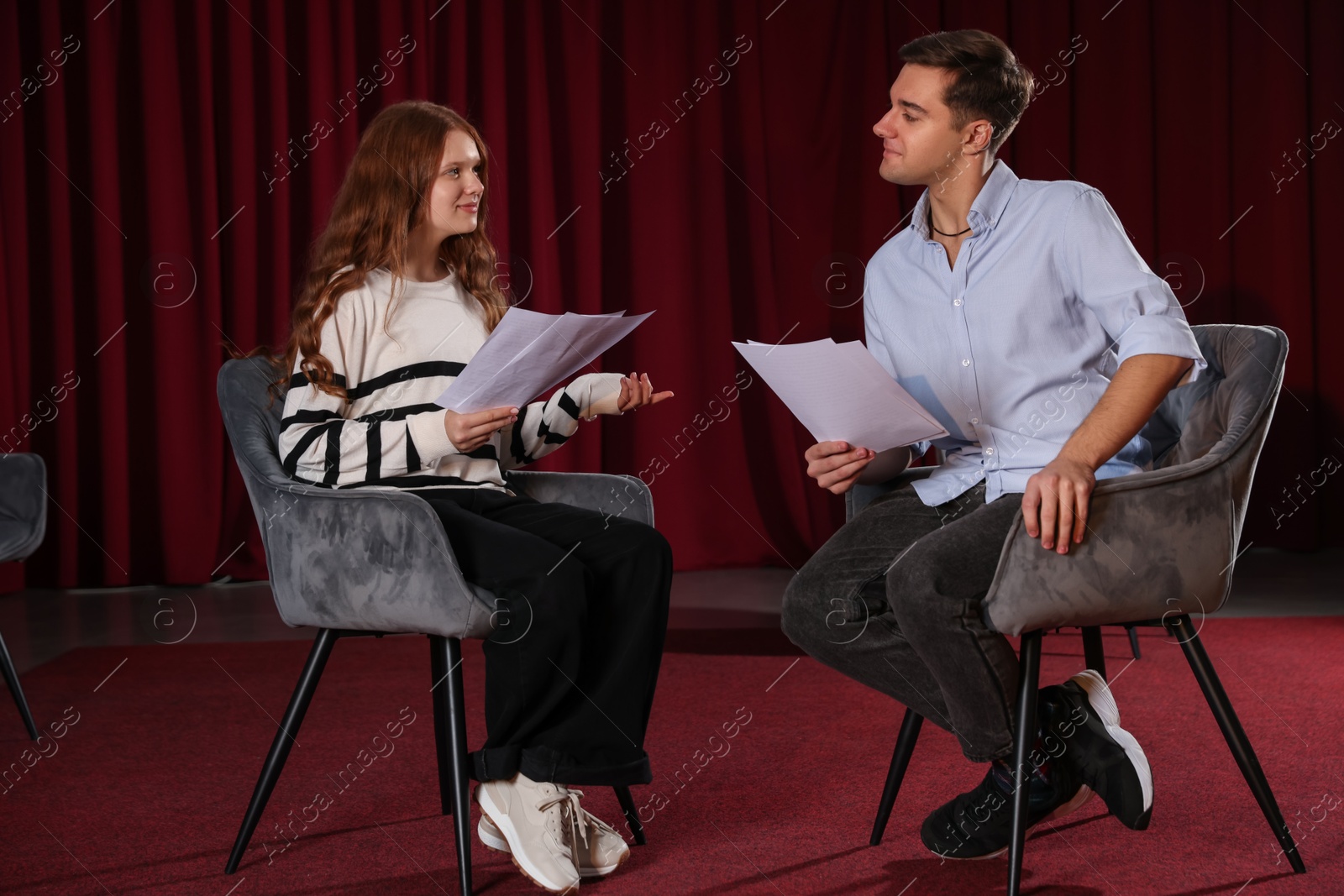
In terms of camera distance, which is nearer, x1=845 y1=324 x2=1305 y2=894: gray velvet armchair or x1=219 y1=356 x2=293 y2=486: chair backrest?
x1=845 y1=324 x2=1305 y2=894: gray velvet armchair

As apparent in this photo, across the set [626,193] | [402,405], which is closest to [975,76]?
[402,405]

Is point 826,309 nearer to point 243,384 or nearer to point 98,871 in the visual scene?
point 243,384

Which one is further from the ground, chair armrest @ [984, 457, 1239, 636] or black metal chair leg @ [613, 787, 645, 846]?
chair armrest @ [984, 457, 1239, 636]

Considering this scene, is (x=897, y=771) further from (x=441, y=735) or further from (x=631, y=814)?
(x=441, y=735)

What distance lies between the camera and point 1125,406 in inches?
57.5

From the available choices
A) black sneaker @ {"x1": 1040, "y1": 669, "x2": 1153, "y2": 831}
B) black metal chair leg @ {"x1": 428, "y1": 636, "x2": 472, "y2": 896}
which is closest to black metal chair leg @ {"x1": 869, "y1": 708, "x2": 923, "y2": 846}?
black sneaker @ {"x1": 1040, "y1": 669, "x2": 1153, "y2": 831}

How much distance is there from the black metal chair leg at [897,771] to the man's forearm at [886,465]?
1.18 ft

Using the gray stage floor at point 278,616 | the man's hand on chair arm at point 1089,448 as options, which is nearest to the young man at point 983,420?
the man's hand on chair arm at point 1089,448

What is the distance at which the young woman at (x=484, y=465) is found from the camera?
5.16ft

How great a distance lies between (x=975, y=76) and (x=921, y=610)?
0.82 meters

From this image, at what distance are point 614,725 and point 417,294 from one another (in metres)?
0.76

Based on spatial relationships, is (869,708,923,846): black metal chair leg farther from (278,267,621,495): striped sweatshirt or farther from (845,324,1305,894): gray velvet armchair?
(278,267,621,495): striped sweatshirt

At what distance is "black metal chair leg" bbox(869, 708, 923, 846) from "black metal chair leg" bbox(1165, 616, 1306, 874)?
377mm

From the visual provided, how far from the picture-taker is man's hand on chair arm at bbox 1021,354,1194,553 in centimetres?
137
